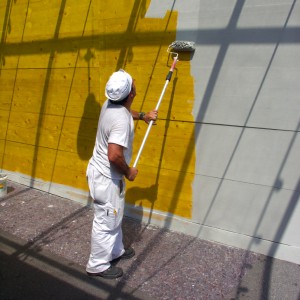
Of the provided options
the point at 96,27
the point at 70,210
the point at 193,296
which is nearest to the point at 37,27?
the point at 96,27

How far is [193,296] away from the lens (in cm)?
280

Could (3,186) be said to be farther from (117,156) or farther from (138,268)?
(117,156)

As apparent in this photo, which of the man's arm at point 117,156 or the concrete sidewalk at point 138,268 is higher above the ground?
the man's arm at point 117,156

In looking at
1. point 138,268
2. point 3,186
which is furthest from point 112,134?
point 3,186

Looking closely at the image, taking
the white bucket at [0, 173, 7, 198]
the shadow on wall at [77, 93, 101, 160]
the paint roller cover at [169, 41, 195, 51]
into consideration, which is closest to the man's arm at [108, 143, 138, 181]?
the paint roller cover at [169, 41, 195, 51]

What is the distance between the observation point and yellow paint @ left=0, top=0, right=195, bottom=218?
379cm

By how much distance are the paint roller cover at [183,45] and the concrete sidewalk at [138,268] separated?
2111 millimetres

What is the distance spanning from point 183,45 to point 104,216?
1.95 meters

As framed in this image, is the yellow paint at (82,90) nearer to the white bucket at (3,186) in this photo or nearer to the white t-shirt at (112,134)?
the white bucket at (3,186)

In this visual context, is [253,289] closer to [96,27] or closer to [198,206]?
[198,206]

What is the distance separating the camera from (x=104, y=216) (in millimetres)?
2910

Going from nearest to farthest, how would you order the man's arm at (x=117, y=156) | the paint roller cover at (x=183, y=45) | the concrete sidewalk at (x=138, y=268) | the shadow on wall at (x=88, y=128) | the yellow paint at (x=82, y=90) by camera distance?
the man's arm at (x=117, y=156) → the concrete sidewalk at (x=138, y=268) → the paint roller cover at (x=183, y=45) → the yellow paint at (x=82, y=90) → the shadow on wall at (x=88, y=128)

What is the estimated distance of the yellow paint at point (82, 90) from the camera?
149 inches

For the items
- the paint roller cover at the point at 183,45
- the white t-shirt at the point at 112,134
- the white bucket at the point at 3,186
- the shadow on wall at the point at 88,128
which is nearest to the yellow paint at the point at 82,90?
the shadow on wall at the point at 88,128
